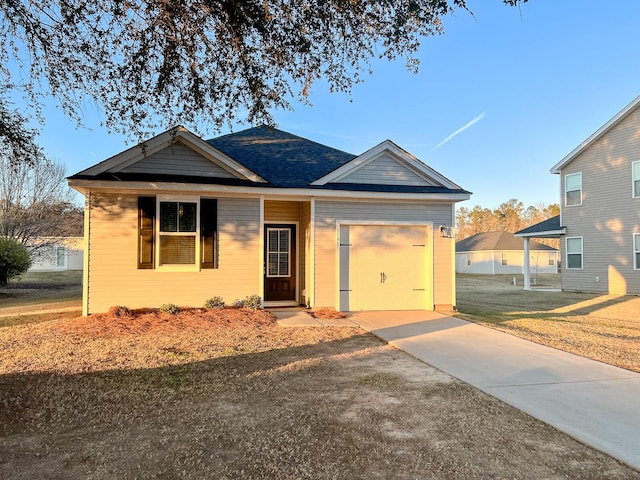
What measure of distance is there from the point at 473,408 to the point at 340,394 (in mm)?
1396

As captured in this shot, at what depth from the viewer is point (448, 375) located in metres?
5.40

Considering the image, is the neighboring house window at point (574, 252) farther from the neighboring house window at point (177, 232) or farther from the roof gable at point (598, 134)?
the neighboring house window at point (177, 232)

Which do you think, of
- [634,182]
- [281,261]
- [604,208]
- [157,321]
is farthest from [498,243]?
[157,321]

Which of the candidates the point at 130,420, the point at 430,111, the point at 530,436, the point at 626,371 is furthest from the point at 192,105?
the point at 430,111

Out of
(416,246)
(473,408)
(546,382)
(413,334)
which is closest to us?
(473,408)

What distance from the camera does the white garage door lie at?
10.3 m

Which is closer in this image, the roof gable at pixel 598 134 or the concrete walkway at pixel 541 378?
the concrete walkway at pixel 541 378

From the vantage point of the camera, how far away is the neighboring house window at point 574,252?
63.7 feet

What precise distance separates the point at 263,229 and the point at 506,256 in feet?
111

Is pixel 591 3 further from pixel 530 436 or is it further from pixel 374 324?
pixel 530 436

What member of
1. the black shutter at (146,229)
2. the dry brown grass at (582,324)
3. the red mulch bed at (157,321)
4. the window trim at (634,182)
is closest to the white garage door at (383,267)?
the dry brown grass at (582,324)

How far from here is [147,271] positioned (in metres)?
9.23

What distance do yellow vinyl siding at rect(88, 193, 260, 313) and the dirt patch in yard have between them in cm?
250

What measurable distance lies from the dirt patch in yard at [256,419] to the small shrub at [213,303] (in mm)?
2687
